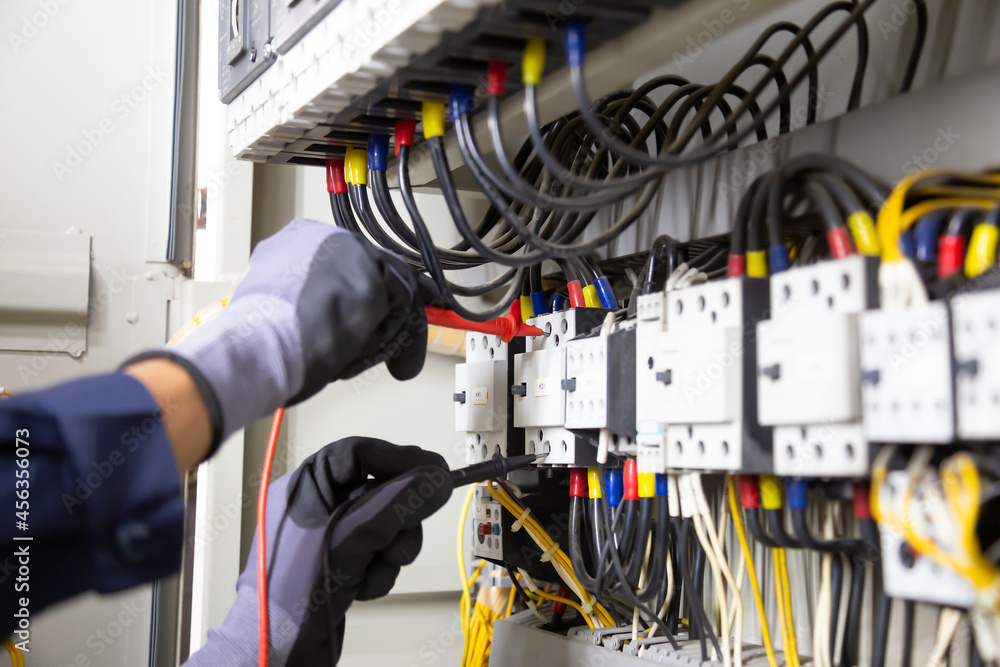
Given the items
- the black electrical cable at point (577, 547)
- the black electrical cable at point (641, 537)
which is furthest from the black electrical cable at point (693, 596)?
the black electrical cable at point (577, 547)

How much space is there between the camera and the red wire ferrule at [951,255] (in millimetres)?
616

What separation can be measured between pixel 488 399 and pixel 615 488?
0.26 m

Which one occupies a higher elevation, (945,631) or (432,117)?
(432,117)

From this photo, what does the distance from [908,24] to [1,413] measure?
1.02 meters

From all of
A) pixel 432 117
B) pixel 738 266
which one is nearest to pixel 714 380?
pixel 738 266

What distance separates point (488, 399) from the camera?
3.84 ft

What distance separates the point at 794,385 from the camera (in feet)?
2.20

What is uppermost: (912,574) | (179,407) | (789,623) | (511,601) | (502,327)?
(502,327)

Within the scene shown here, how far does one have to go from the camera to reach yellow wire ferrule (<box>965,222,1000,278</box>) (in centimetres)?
60

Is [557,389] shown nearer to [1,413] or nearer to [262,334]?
[262,334]

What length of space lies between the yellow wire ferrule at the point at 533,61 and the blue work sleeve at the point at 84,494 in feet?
1.48

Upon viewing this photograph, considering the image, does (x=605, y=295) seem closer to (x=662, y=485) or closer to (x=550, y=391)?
(x=550, y=391)

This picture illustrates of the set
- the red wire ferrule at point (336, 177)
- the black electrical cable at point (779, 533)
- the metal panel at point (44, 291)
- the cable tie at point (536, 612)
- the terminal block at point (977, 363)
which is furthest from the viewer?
the metal panel at point (44, 291)

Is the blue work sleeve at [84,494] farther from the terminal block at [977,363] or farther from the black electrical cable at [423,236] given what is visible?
the terminal block at [977,363]
